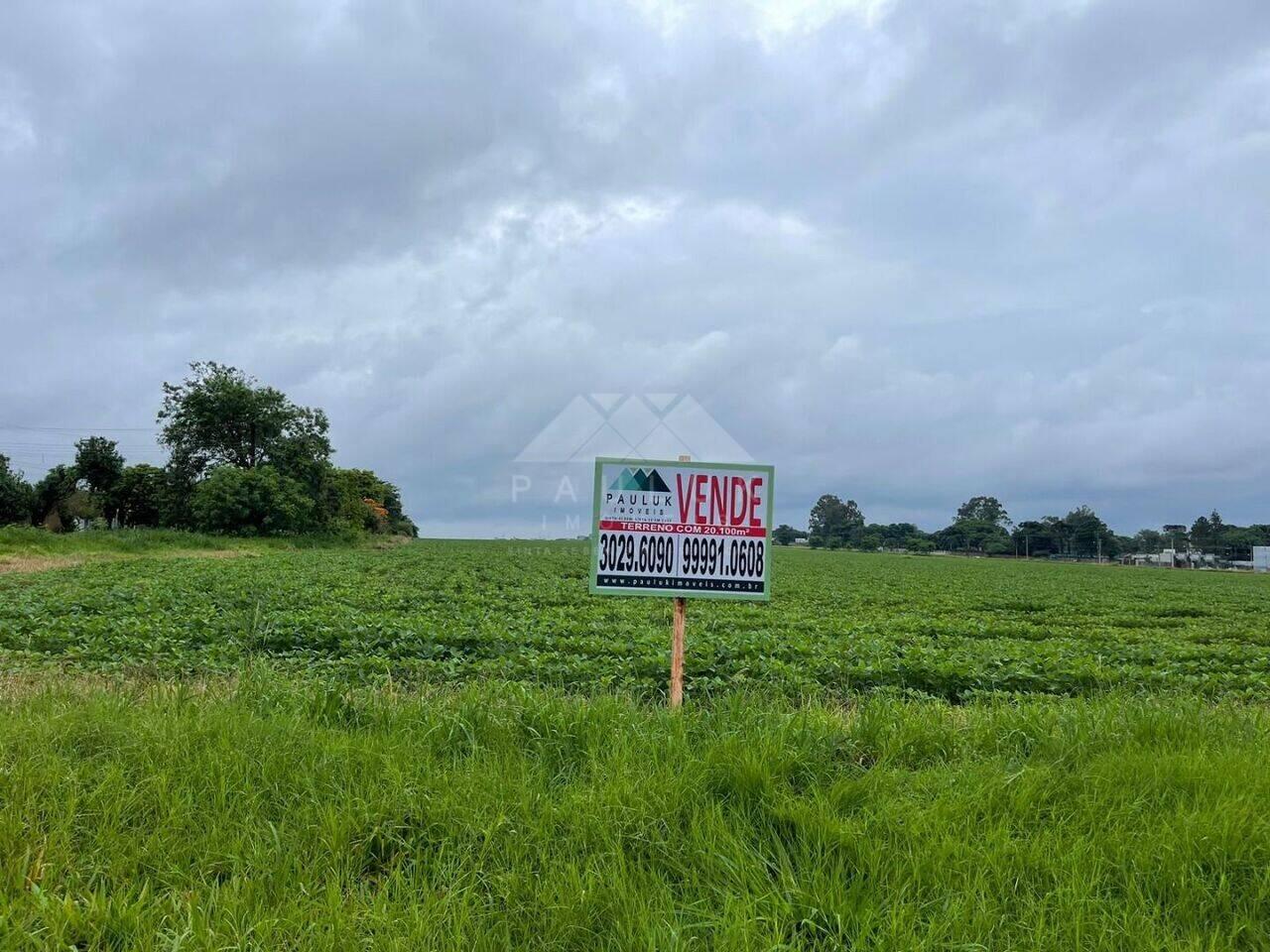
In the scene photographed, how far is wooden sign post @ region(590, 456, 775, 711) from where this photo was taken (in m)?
4.27

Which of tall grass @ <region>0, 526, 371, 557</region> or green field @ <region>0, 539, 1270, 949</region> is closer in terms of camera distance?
green field @ <region>0, 539, 1270, 949</region>

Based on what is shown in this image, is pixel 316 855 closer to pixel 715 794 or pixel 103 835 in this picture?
pixel 103 835

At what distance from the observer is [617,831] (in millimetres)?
2633

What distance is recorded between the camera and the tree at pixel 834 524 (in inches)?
5463

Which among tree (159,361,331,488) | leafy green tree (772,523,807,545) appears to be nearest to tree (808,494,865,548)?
leafy green tree (772,523,807,545)

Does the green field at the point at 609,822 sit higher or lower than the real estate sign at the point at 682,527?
lower

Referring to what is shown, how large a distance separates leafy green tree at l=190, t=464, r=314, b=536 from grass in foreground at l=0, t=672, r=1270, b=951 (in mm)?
44857

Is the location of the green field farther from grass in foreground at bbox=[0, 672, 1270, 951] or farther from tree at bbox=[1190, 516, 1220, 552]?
tree at bbox=[1190, 516, 1220, 552]

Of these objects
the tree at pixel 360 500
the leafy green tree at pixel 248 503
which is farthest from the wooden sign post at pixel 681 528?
the tree at pixel 360 500

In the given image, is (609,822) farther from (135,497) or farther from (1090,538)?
(1090,538)

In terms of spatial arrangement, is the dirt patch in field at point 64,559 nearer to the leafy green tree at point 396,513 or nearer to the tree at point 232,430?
the tree at point 232,430

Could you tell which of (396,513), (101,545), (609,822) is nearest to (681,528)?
(609,822)

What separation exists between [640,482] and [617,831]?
2.17m

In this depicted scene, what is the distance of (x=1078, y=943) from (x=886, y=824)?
0.69 metres
